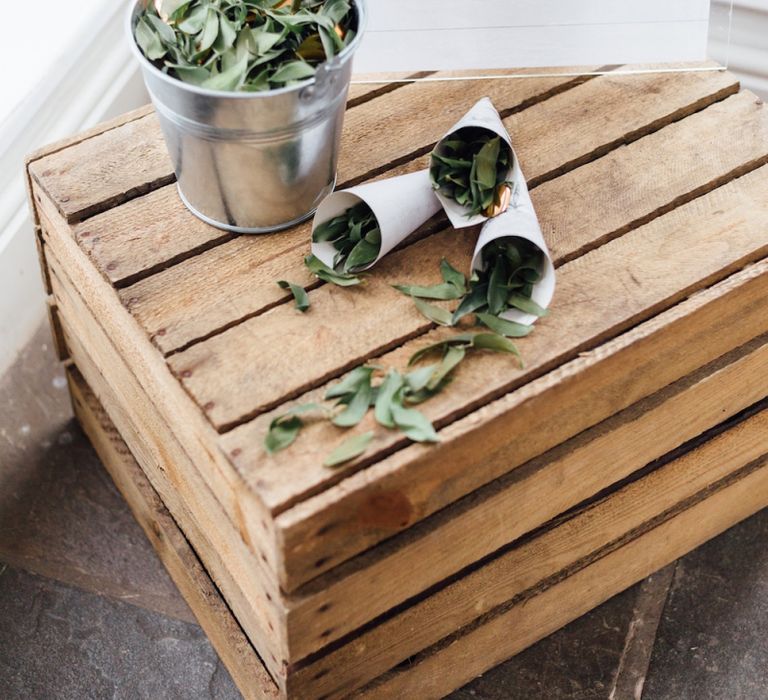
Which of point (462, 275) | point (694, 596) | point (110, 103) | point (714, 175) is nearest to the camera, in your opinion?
point (462, 275)

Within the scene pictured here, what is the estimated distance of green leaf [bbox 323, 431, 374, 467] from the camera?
35.7 inches

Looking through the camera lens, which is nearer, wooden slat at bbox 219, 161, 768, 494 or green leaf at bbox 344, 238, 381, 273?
wooden slat at bbox 219, 161, 768, 494

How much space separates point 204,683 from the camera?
4.33 ft

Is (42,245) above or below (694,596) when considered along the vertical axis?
above

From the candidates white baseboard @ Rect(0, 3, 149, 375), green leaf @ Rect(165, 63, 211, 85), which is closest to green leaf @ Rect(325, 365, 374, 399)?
green leaf @ Rect(165, 63, 211, 85)

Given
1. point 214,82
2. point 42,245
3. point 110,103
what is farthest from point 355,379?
point 110,103

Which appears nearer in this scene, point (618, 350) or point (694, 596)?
point (618, 350)

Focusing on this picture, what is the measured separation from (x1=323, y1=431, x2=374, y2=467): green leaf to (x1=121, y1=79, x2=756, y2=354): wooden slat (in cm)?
20

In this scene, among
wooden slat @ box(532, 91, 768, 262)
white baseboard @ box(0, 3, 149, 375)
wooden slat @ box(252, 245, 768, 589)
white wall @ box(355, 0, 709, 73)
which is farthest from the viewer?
white baseboard @ box(0, 3, 149, 375)

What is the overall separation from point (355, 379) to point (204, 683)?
21.9 inches

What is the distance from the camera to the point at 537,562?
119cm

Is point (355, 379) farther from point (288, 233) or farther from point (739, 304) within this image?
point (739, 304)

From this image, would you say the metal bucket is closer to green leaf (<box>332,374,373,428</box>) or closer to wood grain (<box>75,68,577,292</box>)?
wood grain (<box>75,68,577,292</box>)

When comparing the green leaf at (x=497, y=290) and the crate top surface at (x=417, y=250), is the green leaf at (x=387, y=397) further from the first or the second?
the green leaf at (x=497, y=290)
